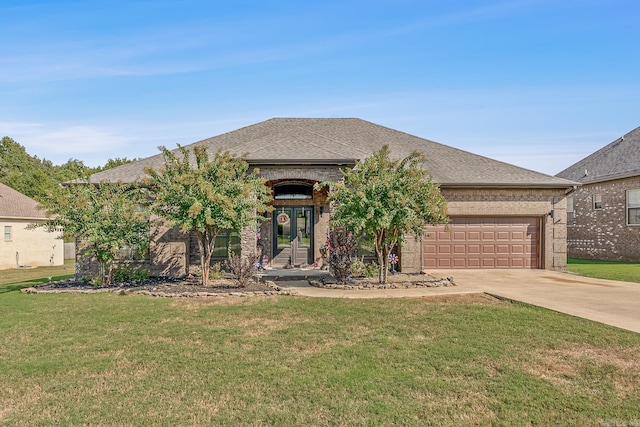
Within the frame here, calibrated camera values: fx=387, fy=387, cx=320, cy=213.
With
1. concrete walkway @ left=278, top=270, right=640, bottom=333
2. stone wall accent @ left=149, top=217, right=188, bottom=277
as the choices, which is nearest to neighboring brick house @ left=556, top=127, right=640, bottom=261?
concrete walkway @ left=278, top=270, right=640, bottom=333

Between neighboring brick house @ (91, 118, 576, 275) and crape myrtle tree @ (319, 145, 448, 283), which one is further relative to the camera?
neighboring brick house @ (91, 118, 576, 275)

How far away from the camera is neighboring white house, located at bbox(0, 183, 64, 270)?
85.5ft

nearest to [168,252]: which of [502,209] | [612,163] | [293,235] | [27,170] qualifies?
[293,235]

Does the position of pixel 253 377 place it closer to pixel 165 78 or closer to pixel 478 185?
pixel 478 185

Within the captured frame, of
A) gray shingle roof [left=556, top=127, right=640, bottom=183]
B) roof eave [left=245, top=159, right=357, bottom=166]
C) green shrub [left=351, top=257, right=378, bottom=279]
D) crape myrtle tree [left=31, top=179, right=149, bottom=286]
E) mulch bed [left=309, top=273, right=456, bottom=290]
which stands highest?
gray shingle roof [left=556, top=127, right=640, bottom=183]

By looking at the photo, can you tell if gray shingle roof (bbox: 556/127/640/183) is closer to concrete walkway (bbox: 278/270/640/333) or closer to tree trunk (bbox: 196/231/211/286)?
concrete walkway (bbox: 278/270/640/333)

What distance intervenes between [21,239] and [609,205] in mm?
37171

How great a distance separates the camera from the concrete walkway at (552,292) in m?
8.40

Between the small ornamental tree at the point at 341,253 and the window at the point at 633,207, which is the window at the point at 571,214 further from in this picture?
the small ornamental tree at the point at 341,253

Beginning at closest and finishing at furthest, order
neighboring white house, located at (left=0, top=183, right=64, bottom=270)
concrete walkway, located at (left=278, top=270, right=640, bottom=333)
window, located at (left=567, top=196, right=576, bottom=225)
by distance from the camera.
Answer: concrete walkway, located at (left=278, top=270, right=640, bottom=333), window, located at (left=567, top=196, right=576, bottom=225), neighboring white house, located at (left=0, top=183, right=64, bottom=270)

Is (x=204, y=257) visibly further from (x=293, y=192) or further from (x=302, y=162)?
(x=293, y=192)

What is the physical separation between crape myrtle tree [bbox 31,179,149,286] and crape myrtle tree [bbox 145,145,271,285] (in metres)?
1.11

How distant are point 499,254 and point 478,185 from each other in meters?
3.17

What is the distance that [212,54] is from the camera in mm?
14703
